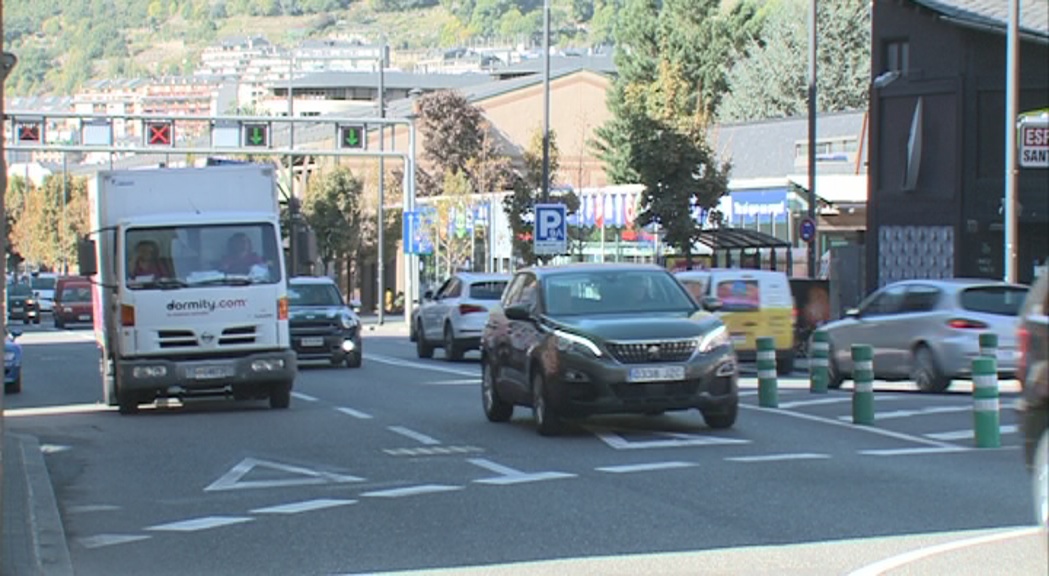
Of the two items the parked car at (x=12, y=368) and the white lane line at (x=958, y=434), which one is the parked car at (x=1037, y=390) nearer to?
the white lane line at (x=958, y=434)

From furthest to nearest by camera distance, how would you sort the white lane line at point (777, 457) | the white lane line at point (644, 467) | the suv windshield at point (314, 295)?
the suv windshield at point (314, 295) → the white lane line at point (777, 457) → the white lane line at point (644, 467)

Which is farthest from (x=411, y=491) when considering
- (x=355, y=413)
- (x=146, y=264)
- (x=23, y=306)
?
(x=23, y=306)

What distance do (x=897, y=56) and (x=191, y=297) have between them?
27.4m

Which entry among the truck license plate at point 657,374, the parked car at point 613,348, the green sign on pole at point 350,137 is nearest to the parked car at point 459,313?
the parked car at point 613,348

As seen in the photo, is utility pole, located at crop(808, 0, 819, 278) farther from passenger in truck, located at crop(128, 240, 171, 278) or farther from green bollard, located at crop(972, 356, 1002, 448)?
green bollard, located at crop(972, 356, 1002, 448)

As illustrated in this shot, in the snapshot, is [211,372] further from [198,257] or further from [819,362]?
[819,362]

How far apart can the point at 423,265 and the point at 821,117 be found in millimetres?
18670

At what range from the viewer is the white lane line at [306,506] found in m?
12.4

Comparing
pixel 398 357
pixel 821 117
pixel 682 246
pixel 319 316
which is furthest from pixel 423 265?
pixel 319 316

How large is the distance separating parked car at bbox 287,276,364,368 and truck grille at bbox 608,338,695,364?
1506 centimetres

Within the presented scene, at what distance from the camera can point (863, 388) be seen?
1798 centimetres

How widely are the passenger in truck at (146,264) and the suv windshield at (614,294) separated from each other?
5.58m

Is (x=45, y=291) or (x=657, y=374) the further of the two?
(x=45, y=291)

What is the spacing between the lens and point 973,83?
40.9 metres
